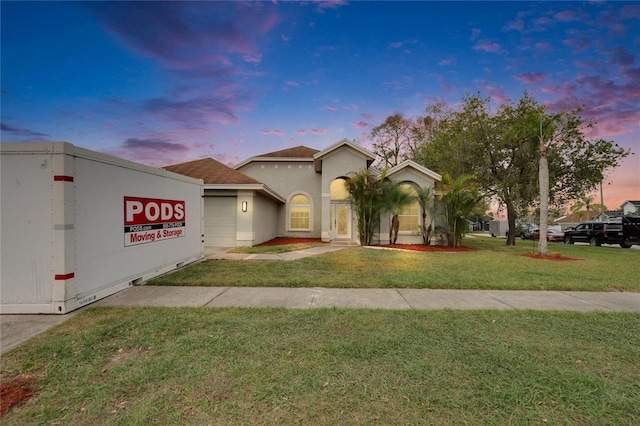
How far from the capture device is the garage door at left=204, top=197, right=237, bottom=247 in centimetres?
1335

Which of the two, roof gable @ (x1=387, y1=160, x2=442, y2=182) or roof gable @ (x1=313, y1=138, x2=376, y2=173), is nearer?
roof gable @ (x1=387, y1=160, x2=442, y2=182)

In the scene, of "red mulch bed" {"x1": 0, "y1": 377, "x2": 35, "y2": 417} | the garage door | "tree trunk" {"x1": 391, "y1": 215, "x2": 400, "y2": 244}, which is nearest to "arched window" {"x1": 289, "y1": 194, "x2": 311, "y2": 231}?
the garage door

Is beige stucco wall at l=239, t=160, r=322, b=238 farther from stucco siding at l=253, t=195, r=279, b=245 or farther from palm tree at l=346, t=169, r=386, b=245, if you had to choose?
palm tree at l=346, t=169, r=386, b=245

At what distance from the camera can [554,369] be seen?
9.04 feet

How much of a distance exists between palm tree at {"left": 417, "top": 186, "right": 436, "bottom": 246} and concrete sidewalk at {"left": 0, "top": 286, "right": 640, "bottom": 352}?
29.2 ft

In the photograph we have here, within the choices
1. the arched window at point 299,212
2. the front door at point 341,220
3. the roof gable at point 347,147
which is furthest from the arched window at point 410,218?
the arched window at point 299,212

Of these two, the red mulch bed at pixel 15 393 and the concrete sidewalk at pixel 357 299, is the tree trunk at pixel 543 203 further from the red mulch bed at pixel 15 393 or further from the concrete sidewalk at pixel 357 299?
the red mulch bed at pixel 15 393

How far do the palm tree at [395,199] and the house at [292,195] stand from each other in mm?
616

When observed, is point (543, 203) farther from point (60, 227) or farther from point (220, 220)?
Answer: point (60, 227)

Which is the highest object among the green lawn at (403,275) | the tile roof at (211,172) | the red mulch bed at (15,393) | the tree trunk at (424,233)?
the tile roof at (211,172)

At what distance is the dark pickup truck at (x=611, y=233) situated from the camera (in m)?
18.3

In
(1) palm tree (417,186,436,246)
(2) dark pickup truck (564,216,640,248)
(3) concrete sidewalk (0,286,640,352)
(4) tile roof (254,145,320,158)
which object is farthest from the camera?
(4) tile roof (254,145,320,158)

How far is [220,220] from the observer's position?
44.1ft

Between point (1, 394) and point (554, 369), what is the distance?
541cm
